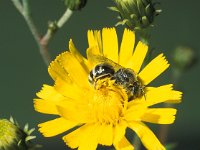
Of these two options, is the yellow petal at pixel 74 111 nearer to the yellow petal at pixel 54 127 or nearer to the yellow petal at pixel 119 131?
the yellow petal at pixel 54 127

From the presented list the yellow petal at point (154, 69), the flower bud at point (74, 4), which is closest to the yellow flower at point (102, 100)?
the yellow petal at point (154, 69)

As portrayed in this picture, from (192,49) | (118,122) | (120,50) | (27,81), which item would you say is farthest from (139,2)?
(27,81)

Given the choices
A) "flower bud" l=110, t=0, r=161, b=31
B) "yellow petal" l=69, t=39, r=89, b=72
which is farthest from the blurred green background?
"flower bud" l=110, t=0, r=161, b=31

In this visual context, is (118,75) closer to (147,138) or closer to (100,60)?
(100,60)

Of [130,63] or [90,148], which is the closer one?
[90,148]

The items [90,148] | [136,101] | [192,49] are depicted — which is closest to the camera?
[90,148]

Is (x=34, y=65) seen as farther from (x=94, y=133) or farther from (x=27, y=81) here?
(x=94, y=133)
